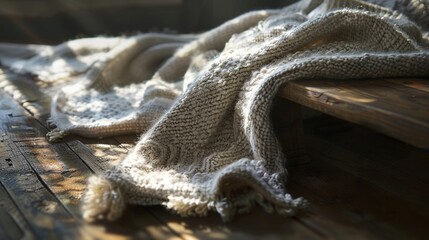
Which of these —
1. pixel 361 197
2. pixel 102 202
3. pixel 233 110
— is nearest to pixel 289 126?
pixel 233 110

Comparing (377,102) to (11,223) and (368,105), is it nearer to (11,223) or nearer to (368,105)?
(368,105)

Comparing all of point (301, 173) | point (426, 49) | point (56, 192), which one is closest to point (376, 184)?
point (301, 173)

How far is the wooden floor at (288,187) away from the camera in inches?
45.8

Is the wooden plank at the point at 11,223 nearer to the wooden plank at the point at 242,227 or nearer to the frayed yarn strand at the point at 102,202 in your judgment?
the frayed yarn strand at the point at 102,202

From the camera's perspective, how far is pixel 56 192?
1.34 m

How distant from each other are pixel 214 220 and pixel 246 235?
8 cm

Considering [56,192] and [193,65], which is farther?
[193,65]

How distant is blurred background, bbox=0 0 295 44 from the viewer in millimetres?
3025

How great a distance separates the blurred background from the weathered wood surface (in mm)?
1702

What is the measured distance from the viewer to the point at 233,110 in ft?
4.83

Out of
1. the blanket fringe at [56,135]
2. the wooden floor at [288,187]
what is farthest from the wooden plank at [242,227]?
the blanket fringe at [56,135]

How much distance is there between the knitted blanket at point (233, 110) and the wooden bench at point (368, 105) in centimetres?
4

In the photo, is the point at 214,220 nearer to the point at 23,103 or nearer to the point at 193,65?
the point at 193,65

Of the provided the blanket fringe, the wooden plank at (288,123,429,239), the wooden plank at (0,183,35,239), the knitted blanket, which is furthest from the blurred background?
the wooden plank at (0,183,35,239)
